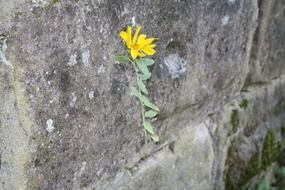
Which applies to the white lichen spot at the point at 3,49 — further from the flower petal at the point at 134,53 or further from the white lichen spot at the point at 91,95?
the flower petal at the point at 134,53

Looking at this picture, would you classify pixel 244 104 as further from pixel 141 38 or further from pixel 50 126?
pixel 50 126

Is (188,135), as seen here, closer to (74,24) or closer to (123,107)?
(123,107)

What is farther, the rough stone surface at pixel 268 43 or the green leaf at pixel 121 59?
the rough stone surface at pixel 268 43

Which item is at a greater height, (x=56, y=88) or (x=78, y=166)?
(x=56, y=88)

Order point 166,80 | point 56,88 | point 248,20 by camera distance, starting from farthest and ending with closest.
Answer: point 248,20
point 166,80
point 56,88

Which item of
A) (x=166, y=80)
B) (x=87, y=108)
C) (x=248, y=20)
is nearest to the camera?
(x=87, y=108)

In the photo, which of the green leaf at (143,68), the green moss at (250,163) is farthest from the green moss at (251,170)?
the green leaf at (143,68)

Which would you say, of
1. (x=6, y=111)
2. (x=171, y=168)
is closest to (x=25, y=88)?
(x=6, y=111)
